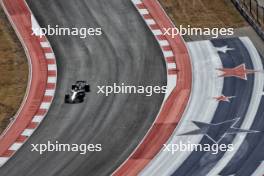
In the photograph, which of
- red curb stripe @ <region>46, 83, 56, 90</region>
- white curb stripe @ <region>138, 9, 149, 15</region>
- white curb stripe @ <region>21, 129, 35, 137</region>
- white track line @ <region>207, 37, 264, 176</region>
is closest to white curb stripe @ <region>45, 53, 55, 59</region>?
red curb stripe @ <region>46, 83, 56, 90</region>

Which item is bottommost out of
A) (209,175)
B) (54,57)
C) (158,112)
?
(209,175)

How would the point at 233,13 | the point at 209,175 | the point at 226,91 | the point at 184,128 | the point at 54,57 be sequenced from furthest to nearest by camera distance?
the point at 233,13 < the point at 54,57 < the point at 226,91 < the point at 184,128 < the point at 209,175

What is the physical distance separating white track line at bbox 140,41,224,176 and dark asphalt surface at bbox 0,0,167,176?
66.3 inches

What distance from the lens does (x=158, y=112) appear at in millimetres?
41188

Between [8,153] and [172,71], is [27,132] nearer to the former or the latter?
[8,153]

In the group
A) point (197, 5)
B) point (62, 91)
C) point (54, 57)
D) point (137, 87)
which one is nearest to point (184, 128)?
point (137, 87)

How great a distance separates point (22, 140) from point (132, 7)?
16.0m

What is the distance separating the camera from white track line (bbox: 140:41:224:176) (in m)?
37.2

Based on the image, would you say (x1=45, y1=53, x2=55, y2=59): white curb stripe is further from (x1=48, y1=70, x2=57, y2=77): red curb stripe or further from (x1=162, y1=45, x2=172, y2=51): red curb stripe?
(x1=162, y1=45, x2=172, y2=51): red curb stripe

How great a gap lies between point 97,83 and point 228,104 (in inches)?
302

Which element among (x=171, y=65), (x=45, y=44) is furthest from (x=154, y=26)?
(x=45, y=44)

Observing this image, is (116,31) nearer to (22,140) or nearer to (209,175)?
(22,140)

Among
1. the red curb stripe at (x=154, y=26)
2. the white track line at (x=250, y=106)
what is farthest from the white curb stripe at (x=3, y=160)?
the red curb stripe at (x=154, y=26)

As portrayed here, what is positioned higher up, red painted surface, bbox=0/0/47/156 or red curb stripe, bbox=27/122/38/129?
red painted surface, bbox=0/0/47/156
